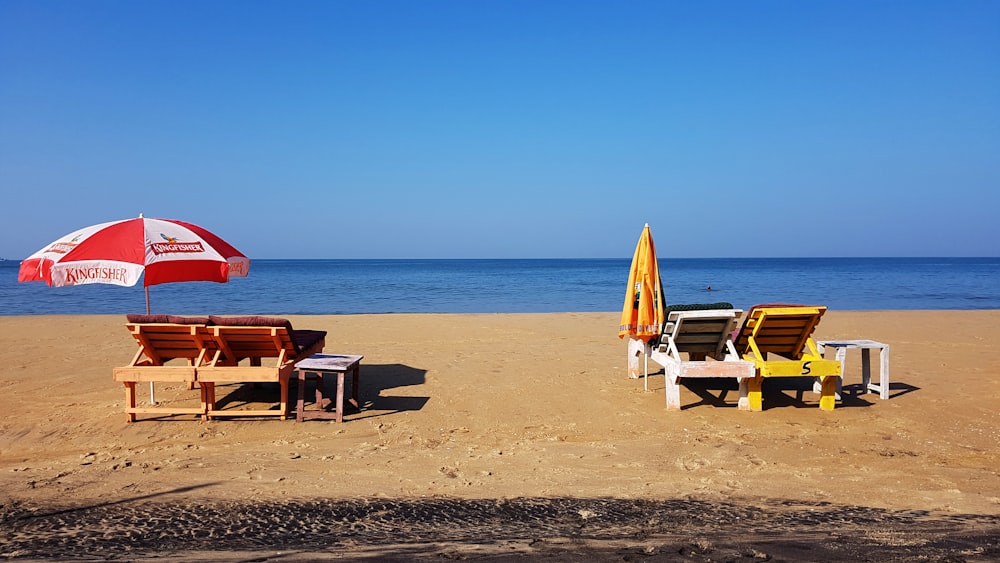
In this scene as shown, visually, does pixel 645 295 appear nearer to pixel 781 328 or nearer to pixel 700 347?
pixel 700 347

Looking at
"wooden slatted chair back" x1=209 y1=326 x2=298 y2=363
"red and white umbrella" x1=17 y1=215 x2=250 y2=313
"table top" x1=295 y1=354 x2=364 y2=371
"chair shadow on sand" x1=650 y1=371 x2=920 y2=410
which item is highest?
"red and white umbrella" x1=17 y1=215 x2=250 y2=313

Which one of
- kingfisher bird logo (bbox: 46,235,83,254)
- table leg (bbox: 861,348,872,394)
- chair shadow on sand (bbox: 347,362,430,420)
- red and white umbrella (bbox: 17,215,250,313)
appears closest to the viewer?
red and white umbrella (bbox: 17,215,250,313)

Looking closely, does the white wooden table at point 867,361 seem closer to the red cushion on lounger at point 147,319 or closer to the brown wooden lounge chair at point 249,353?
the brown wooden lounge chair at point 249,353

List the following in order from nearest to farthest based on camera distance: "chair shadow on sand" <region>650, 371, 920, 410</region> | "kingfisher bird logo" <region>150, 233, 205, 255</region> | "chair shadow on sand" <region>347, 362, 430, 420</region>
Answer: "kingfisher bird logo" <region>150, 233, 205, 255</region>
"chair shadow on sand" <region>347, 362, 430, 420</region>
"chair shadow on sand" <region>650, 371, 920, 410</region>

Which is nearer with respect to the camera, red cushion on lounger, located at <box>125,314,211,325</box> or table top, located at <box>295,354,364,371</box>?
red cushion on lounger, located at <box>125,314,211,325</box>

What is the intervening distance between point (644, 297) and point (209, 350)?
5110 mm

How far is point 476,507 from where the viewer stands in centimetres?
434

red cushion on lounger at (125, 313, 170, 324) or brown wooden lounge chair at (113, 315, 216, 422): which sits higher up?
red cushion on lounger at (125, 313, 170, 324)

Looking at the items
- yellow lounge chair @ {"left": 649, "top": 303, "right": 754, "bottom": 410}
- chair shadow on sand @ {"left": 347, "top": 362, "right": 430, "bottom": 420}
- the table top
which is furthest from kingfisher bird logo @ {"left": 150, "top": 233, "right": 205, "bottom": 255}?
yellow lounge chair @ {"left": 649, "top": 303, "right": 754, "bottom": 410}

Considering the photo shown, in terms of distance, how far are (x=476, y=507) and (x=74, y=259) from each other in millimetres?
5022

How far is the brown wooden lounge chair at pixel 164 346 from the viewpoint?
6.67m

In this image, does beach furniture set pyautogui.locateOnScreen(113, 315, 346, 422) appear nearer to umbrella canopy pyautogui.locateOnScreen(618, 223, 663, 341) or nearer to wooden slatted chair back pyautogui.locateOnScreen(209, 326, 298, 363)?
wooden slatted chair back pyautogui.locateOnScreen(209, 326, 298, 363)

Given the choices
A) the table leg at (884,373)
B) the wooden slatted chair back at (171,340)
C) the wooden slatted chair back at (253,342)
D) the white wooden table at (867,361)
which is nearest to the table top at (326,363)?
the wooden slatted chair back at (253,342)

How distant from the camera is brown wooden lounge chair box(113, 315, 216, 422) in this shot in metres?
6.67
